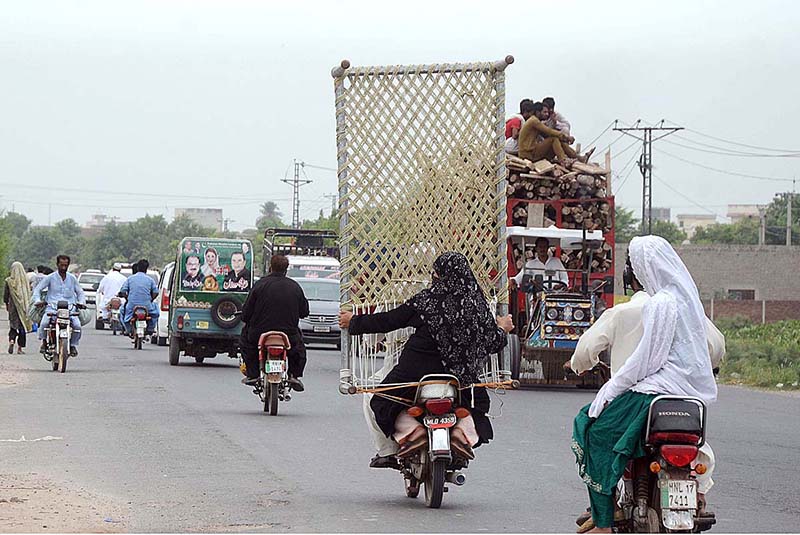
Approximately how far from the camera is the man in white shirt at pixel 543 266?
21312mm

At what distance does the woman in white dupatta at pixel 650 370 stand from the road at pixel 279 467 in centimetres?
149

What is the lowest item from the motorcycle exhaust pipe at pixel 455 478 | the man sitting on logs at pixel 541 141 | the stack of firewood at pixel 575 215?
the motorcycle exhaust pipe at pixel 455 478

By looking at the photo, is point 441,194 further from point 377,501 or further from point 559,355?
point 559,355

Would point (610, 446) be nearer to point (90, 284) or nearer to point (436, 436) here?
point (436, 436)

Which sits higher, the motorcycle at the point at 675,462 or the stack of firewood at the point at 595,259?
the stack of firewood at the point at 595,259

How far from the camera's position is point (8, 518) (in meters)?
8.54

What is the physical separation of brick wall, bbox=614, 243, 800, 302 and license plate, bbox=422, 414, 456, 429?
6766cm

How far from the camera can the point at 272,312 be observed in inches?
622

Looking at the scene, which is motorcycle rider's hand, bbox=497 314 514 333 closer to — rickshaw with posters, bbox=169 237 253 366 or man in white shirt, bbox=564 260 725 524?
man in white shirt, bbox=564 260 725 524

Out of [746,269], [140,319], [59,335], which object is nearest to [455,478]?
[59,335]

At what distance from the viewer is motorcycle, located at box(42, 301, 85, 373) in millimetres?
21922

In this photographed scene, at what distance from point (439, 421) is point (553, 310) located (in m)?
10.9

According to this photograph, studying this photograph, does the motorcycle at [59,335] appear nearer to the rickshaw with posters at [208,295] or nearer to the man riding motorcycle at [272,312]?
the rickshaw with posters at [208,295]

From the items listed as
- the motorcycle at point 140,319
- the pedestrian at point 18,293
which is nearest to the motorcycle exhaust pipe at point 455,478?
the pedestrian at point 18,293
